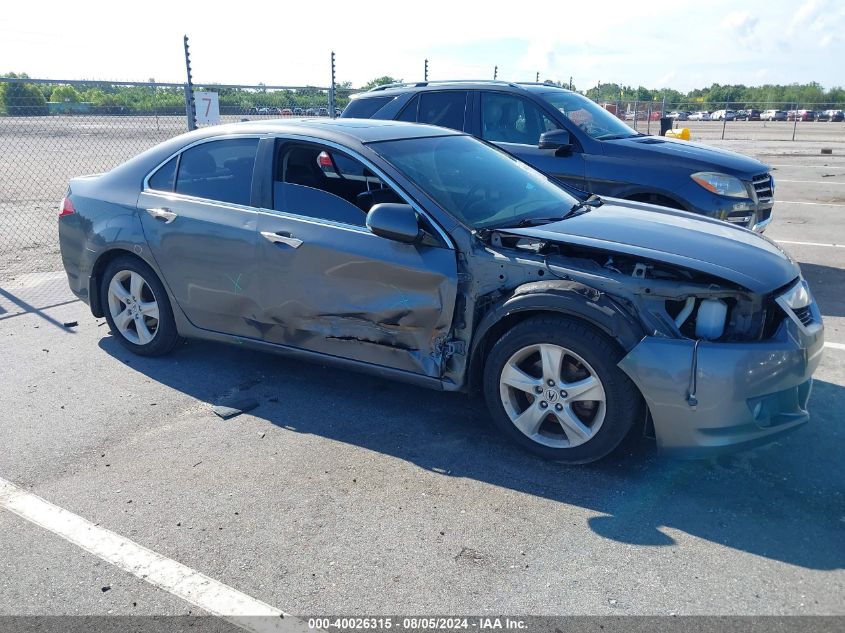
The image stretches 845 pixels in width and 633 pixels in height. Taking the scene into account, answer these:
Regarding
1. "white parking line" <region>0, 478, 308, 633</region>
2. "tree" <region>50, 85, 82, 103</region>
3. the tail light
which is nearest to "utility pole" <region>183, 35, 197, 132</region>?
"tree" <region>50, 85, 82, 103</region>

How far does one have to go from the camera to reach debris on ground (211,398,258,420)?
175 inches

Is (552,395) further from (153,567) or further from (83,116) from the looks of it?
(83,116)

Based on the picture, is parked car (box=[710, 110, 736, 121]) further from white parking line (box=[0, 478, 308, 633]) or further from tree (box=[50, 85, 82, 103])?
white parking line (box=[0, 478, 308, 633])

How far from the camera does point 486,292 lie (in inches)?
152

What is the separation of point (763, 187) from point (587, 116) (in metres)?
1.87

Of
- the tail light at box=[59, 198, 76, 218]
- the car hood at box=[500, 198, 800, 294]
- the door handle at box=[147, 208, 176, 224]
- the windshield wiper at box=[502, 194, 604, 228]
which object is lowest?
the tail light at box=[59, 198, 76, 218]

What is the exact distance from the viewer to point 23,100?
9766mm

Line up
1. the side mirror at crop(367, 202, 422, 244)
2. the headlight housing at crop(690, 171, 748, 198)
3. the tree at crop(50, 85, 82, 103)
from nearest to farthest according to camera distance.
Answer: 1. the side mirror at crop(367, 202, 422, 244)
2. the headlight housing at crop(690, 171, 748, 198)
3. the tree at crop(50, 85, 82, 103)

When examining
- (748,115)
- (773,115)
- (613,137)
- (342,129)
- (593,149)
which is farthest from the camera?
(748,115)

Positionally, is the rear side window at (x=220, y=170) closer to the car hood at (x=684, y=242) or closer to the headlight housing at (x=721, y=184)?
the car hood at (x=684, y=242)

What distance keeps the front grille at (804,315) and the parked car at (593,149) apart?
3051mm

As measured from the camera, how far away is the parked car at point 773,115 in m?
39.1

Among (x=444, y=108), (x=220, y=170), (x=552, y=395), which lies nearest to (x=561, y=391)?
(x=552, y=395)

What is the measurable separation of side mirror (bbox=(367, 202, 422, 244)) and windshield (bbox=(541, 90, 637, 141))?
3858 mm
